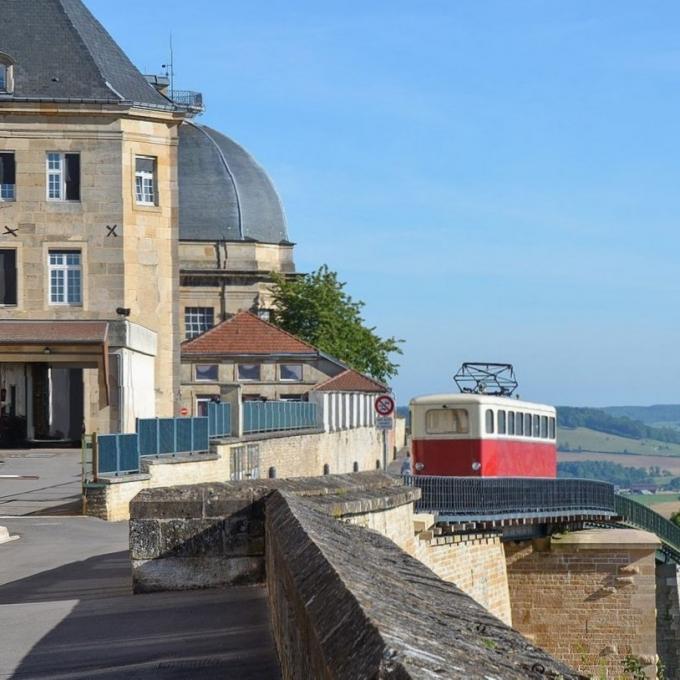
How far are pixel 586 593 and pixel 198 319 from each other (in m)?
47.2

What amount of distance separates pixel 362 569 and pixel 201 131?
3391 inches

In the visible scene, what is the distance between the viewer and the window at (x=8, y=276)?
47.1 metres

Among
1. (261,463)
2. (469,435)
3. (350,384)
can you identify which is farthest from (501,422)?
(350,384)

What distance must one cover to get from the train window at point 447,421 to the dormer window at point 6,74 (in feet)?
50.5

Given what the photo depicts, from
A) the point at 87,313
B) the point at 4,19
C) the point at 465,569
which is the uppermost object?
the point at 4,19

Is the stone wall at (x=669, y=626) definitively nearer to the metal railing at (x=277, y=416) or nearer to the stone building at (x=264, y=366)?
the metal railing at (x=277, y=416)

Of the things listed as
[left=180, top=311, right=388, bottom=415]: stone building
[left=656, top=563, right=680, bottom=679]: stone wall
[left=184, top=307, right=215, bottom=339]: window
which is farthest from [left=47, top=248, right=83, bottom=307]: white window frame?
[left=184, top=307, right=215, bottom=339]: window

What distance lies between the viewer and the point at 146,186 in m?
48.9

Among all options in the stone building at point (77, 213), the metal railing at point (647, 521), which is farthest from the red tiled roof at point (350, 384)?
the stone building at point (77, 213)

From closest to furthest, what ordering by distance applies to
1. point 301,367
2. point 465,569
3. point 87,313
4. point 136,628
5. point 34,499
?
1. point 136,628
2. point 34,499
3. point 465,569
4. point 87,313
5. point 301,367

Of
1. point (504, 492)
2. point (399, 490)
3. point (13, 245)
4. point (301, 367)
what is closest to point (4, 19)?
point (13, 245)

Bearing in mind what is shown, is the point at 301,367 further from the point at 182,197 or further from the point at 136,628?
the point at 136,628

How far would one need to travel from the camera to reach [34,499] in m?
30.5

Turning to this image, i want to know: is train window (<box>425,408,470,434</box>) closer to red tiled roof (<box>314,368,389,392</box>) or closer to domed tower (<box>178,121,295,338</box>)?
red tiled roof (<box>314,368,389,392</box>)
